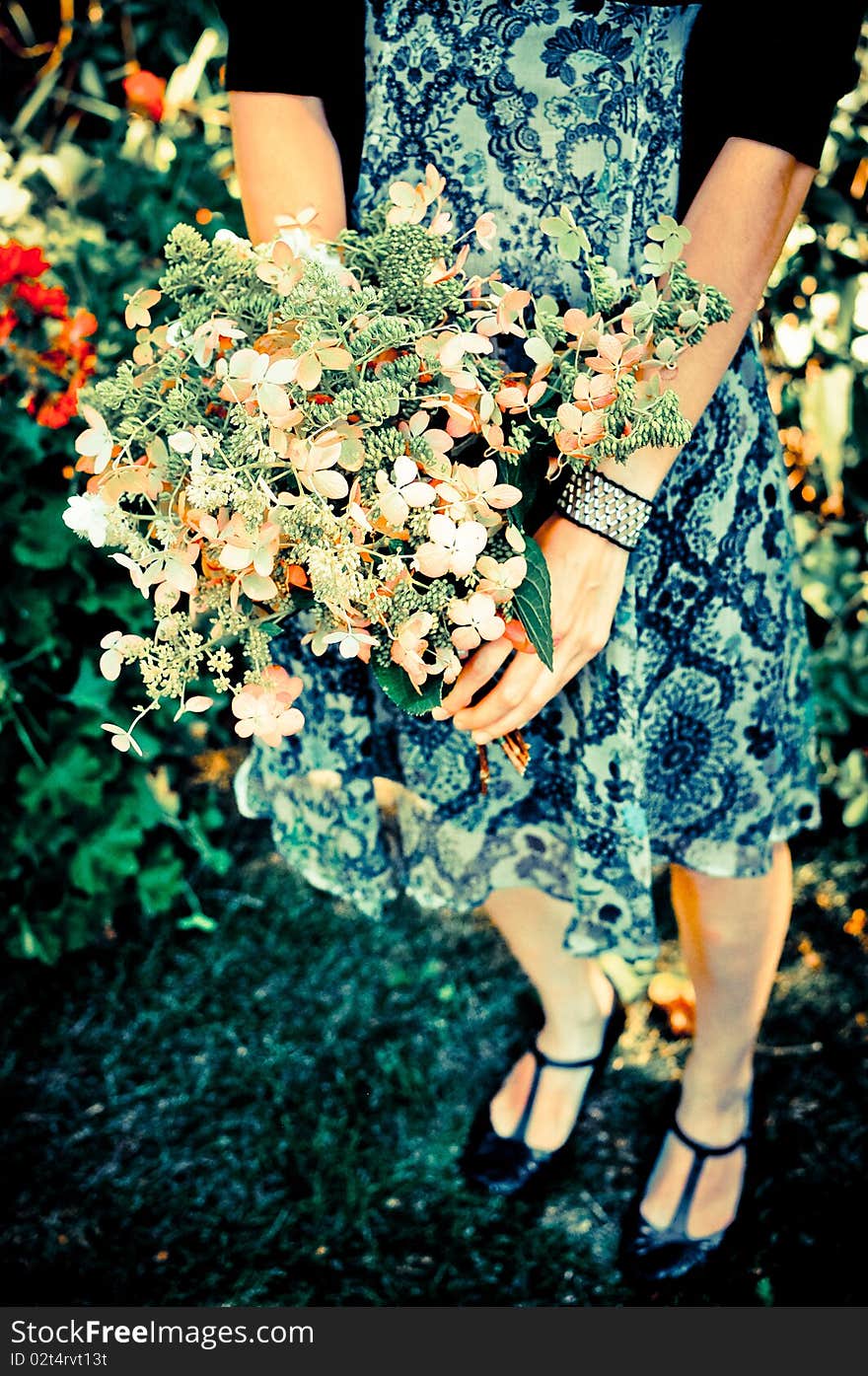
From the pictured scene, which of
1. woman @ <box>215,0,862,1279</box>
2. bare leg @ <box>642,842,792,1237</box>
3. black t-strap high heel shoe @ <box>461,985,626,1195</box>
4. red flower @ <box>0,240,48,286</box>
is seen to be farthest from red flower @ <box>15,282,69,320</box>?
black t-strap high heel shoe @ <box>461,985,626,1195</box>

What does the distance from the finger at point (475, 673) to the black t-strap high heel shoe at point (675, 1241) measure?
1112 millimetres

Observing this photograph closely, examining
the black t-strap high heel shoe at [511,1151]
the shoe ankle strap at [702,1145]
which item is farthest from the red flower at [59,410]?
the shoe ankle strap at [702,1145]

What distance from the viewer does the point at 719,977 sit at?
160 centimetres

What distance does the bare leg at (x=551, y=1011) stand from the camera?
1.73 meters

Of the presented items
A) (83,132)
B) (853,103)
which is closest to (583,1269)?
(853,103)

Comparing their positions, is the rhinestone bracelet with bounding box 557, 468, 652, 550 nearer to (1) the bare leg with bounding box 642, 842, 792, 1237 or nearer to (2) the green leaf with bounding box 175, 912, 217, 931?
(1) the bare leg with bounding box 642, 842, 792, 1237

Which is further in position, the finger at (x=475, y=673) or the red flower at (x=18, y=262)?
the red flower at (x=18, y=262)

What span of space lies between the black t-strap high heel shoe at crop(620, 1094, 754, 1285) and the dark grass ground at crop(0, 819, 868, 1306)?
0.04m

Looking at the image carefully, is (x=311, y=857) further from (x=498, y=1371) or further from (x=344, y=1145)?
(x=498, y=1371)

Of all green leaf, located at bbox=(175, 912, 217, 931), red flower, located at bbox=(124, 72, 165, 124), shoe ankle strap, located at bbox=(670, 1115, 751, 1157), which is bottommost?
green leaf, located at bbox=(175, 912, 217, 931)

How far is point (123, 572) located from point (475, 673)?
1134mm

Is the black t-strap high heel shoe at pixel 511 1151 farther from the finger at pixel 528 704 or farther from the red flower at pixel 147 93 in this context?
the red flower at pixel 147 93

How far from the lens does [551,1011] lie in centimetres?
186

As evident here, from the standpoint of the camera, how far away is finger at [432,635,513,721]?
40.6 inches
